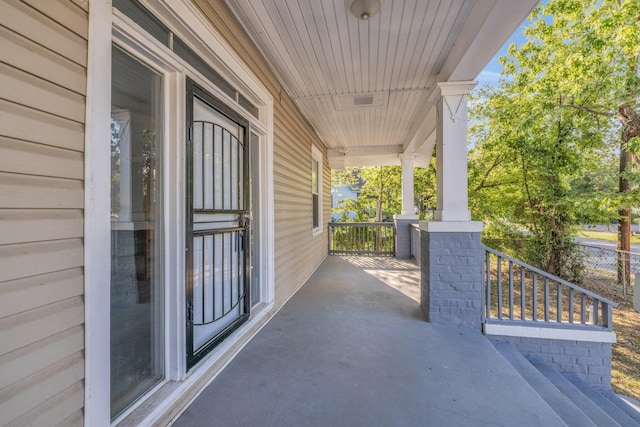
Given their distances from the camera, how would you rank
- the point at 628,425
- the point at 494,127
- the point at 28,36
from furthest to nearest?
1. the point at 494,127
2. the point at 628,425
3. the point at 28,36

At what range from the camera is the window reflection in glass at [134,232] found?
1.37 m

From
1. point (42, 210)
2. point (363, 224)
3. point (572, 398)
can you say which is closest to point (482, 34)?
point (42, 210)

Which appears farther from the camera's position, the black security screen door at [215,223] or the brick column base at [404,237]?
the brick column base at [404,237]

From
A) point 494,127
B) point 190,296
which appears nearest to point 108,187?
point 190,296

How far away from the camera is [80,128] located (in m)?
1.09

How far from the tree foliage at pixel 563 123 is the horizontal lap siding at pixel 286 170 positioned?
4769mm

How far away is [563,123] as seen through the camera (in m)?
5.92

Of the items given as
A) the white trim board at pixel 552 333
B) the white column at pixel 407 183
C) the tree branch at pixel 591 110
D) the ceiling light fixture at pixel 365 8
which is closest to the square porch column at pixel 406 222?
the white column at pixel 407 183

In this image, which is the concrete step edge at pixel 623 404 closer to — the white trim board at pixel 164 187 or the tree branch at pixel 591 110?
the white trim board at pixel 164 187

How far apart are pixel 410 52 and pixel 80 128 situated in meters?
2.79

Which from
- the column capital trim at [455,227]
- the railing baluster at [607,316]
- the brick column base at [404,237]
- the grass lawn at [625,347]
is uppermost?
the column capital trim at [455,227]

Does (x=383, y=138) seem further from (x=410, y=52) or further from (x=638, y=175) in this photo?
(x=638, y=175)

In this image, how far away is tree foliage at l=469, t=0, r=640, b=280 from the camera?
5152 millimetres

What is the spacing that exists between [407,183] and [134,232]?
6053mm
